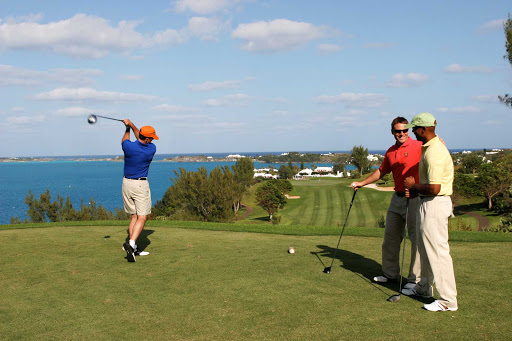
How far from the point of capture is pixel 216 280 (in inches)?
228

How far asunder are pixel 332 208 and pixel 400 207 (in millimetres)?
54831

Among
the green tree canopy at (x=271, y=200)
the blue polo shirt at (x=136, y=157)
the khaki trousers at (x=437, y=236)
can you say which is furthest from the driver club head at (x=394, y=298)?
the green tree canopy at (x=271, y=200)

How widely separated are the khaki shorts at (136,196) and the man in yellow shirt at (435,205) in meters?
5.02

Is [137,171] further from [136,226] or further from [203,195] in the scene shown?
[203,195]

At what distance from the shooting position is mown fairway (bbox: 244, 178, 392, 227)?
4889 cm

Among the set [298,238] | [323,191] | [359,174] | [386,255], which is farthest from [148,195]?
[359,174]

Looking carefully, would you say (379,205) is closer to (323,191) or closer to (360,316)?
(323,191)

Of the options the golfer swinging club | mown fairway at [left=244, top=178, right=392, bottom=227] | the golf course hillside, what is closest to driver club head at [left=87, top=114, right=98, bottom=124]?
the golfer swinging club

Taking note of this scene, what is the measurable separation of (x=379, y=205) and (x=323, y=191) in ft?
67.0

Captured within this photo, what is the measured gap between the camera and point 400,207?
19.4 feet

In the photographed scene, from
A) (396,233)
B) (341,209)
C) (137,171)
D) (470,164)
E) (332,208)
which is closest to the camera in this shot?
(396,233)

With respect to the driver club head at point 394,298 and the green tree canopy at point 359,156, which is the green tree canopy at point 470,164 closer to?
the green tree canopy at point 359,156

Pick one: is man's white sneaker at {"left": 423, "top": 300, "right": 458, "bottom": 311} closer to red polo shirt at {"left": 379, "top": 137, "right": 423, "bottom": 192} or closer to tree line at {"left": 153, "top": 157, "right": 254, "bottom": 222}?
red polo shirt at {"left": 379, "top": 137, "right": 423, "bottom": 192}

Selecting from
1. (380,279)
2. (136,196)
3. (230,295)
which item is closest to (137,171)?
(136,196)
